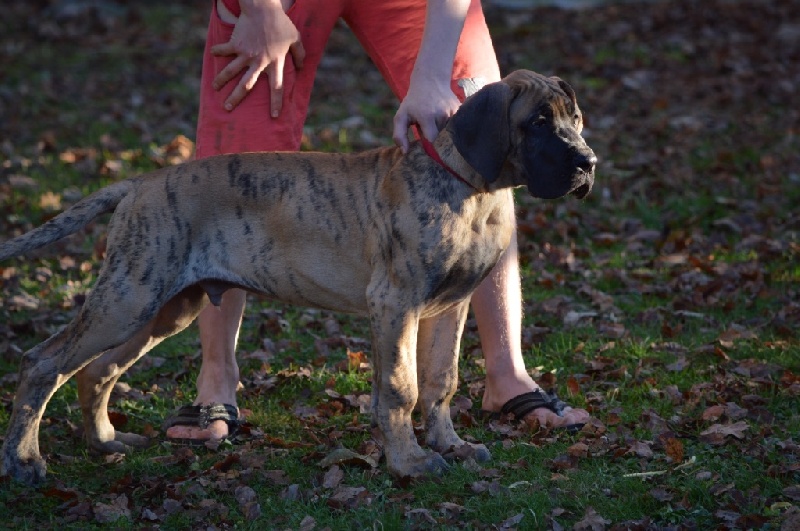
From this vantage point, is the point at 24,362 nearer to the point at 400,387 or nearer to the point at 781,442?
the point at 400,387

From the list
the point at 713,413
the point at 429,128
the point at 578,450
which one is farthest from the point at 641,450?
the point at 429,128

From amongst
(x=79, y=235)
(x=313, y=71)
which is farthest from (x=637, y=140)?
(x=313, y=71)

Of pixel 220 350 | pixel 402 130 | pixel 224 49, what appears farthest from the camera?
pixel 220 350

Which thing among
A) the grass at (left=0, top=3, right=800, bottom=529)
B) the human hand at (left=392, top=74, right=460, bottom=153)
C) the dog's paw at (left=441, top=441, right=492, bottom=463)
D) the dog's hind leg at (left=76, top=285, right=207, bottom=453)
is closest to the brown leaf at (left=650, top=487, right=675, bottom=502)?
the grass at (left=0, top=3, right=800, bottom=529)

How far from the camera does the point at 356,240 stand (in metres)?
4.47

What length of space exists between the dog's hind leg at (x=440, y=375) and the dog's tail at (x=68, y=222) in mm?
1486

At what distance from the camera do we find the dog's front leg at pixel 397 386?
429 cm

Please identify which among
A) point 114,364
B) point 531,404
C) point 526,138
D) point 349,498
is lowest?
point 349,498

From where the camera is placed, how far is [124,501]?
14.4ft

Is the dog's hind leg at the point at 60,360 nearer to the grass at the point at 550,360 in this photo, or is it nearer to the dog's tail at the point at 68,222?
the grass at the point at 550,360

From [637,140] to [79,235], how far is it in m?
5.43

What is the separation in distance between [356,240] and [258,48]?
1.02m

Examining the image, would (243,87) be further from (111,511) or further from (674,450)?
(674,450)

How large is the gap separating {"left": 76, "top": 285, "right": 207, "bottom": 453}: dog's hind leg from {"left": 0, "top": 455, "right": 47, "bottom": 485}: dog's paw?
1.19ft
